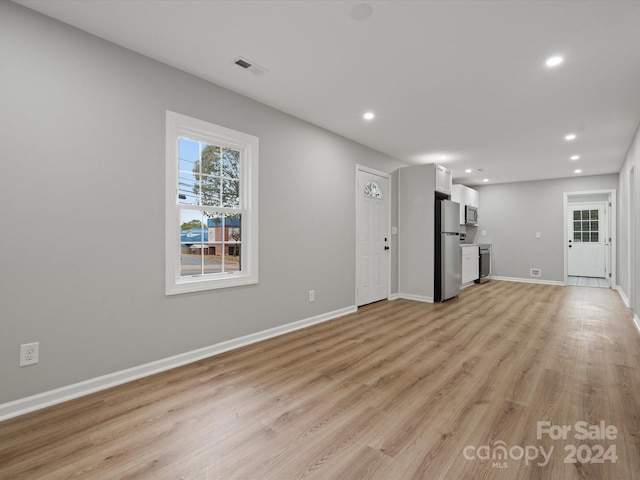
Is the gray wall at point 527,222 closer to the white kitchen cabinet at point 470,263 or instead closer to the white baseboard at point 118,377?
the white kitchen cabinet at point 470,263

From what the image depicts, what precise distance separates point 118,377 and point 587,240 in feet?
34.3

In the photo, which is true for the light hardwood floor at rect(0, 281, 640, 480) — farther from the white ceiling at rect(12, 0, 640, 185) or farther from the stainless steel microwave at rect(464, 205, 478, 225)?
the stainless steel microwave at rect(464, 205, 478, 225)

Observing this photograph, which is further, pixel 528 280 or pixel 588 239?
pixel 588 239

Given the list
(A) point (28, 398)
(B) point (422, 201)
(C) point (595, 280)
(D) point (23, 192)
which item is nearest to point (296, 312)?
(A) point (28, 398)

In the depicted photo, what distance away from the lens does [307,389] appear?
228cm

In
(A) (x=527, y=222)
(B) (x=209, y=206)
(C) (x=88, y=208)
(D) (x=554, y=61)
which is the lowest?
(C) (x=88, y=208)

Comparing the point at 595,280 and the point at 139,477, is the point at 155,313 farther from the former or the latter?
the point at 595,280

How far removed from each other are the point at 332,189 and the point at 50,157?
2.98m

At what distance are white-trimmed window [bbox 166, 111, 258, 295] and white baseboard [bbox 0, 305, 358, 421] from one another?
1.92 ft

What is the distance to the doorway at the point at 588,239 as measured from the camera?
756 centimetres

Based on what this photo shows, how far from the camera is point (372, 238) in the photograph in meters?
5.09

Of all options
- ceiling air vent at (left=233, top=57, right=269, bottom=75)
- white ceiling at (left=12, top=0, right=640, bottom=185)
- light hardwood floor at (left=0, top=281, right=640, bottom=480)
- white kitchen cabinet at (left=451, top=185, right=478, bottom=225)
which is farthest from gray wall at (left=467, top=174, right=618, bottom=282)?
ceiling air vent at (left=233, top=57, right=269, bottom=75)

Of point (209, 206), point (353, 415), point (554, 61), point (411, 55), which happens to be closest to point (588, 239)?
point (554, 61)

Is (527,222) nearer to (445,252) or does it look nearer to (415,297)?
(445,252)
